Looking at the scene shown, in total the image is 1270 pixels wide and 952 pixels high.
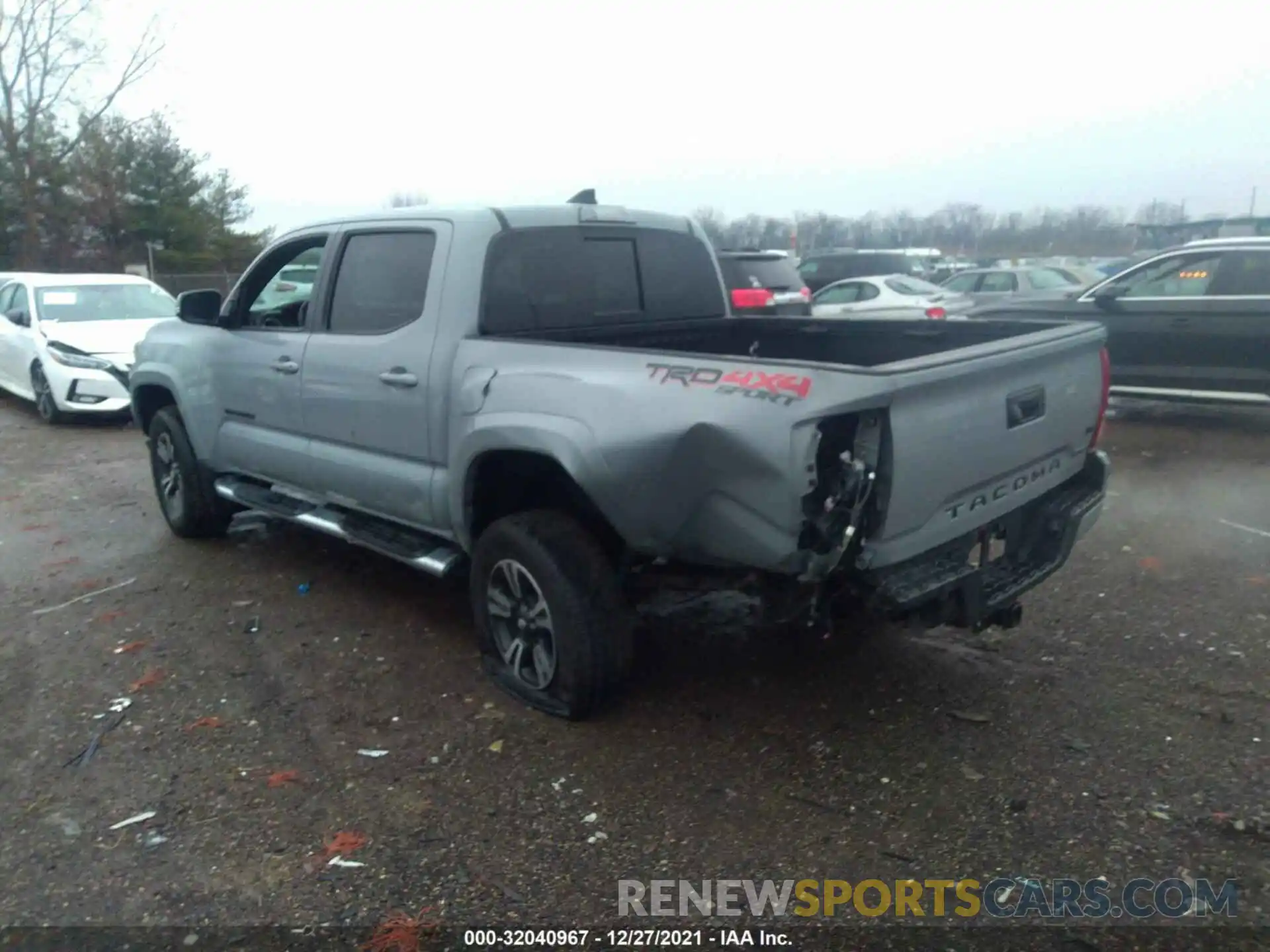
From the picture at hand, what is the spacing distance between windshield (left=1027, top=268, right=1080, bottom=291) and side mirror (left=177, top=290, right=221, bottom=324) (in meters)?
14.0

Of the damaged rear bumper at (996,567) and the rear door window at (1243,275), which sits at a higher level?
the rear door window at (1243,275)

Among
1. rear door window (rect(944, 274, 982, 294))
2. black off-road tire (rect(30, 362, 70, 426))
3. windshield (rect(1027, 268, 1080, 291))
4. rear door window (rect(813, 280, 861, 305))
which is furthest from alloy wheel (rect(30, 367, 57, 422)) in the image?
windshield (rect(1027, 268, 1080, 291))

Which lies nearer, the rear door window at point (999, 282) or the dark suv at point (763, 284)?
the dark suv at point (763, 284)

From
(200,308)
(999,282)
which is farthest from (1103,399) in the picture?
(999,282)

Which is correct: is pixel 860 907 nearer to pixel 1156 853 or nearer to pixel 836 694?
pixel 1156 853

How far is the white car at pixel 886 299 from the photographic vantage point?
1520 centimetres

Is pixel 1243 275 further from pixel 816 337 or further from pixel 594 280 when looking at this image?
pixel 594 280

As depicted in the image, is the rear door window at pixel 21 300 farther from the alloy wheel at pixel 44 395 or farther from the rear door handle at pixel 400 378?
the rear door handle at pixel 400 378

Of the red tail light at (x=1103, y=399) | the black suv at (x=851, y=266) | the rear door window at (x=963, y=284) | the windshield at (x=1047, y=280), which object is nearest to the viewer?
the red tail light at (x=1103, y=399)

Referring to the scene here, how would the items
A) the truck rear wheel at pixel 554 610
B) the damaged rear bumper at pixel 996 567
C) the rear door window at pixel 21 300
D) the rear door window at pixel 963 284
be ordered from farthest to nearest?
the rear door window at pixel 963 284 → the rear door window at pixel 21 300 → the truck rear wheel at pixel 554 610 → the damaged rear bumper at pixel 996 567

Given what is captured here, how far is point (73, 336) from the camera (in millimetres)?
11695

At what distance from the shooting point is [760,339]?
5363 millimetres

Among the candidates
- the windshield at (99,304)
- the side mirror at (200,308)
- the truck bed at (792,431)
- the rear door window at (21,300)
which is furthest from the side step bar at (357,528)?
the rear door window at (21,300)

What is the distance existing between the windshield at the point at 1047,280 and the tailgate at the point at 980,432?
13.6 m
